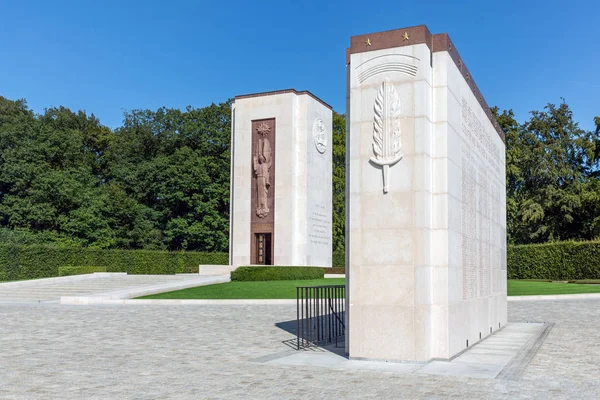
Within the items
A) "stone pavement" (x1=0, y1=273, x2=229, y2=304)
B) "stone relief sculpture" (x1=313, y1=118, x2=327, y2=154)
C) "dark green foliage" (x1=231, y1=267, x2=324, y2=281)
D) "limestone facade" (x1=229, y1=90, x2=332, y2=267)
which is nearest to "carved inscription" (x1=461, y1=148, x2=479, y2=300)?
"stone pavement" (x1=0, y1=273, x2=229, y2=304)

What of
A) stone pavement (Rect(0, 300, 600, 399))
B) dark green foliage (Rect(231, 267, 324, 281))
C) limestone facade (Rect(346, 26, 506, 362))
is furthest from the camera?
dark green foliage (Rect(231, 267, 324, 281))

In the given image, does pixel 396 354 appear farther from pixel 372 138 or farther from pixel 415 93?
pixel 415 93

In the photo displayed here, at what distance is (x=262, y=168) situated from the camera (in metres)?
38.7

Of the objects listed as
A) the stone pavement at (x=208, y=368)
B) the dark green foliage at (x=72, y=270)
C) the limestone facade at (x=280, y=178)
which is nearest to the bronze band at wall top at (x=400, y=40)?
the stone pavement at (x=208, y=368)

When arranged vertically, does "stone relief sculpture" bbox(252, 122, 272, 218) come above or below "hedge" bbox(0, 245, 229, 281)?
above

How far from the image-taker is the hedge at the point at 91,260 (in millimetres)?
34750

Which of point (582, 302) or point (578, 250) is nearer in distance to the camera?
point (582, 302)

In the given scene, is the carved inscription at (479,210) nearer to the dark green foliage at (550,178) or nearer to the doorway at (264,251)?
the doorway at (264,251)

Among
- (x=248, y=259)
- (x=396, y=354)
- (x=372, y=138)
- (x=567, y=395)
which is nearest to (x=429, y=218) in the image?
(x=372, y=138)

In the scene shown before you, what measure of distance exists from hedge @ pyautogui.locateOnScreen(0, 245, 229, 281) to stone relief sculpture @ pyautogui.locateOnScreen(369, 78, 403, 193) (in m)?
30.7

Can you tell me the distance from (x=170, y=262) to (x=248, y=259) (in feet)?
25.2

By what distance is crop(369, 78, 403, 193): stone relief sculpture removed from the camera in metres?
9.40

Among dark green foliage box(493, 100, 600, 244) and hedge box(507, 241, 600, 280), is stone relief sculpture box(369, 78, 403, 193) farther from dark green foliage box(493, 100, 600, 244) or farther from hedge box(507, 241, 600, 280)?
dark green foliage box(493, 100, 600, 244)

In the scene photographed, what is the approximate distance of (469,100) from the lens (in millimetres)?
11766
